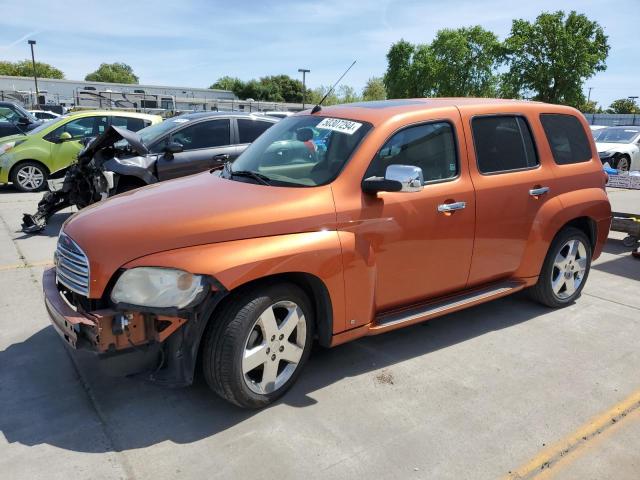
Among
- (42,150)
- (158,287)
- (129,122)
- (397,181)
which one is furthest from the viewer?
(129,122)

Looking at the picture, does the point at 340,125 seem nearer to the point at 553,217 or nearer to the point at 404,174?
the point at 404,174

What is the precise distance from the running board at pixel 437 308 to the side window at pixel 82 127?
30.4ft

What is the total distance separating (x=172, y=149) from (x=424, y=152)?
4.79 metres

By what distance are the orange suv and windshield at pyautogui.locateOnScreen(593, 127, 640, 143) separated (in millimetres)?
12358

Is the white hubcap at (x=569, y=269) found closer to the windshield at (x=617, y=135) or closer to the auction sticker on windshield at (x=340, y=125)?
the auction sticker on windshield at (x=340, y=125)

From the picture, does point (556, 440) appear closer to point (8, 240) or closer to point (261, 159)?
point (261, 159)

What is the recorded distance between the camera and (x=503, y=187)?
4.02m

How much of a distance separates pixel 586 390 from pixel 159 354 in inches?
110

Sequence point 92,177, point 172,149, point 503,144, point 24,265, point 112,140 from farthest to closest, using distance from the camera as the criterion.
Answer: point 172,149 < point 92,177 < point 112,140 < point 24,265 < point 503,144

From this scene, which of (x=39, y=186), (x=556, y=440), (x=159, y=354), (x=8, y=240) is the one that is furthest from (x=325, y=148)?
(x=39, y=186)

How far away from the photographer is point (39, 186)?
11.0 m

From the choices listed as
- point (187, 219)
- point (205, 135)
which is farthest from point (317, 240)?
point (205, 135)

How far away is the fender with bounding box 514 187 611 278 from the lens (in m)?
4.29

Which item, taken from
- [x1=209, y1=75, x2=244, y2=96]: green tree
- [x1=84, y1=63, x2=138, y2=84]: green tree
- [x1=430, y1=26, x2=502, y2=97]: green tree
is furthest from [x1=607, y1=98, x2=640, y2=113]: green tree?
[x1=84, y1=63, x2=138, y2=84]: green tree
